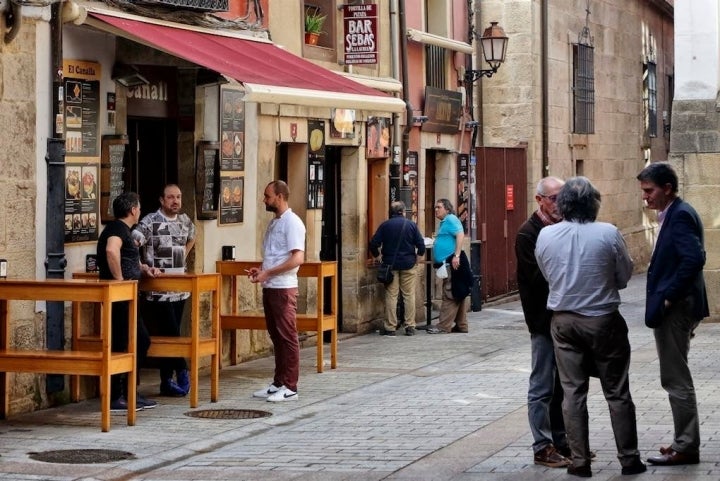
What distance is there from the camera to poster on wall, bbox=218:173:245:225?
1532cm

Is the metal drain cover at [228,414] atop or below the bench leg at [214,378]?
below

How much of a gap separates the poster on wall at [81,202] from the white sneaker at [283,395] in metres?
1.88

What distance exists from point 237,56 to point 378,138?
607cm

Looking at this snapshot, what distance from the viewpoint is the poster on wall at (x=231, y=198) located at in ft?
50.3

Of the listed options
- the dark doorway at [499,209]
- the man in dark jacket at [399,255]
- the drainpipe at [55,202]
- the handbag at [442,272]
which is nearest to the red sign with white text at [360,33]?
the man in dark jacket at [399,255]

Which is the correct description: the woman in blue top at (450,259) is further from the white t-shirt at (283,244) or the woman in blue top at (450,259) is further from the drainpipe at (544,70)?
the drainpipe at (544,70)

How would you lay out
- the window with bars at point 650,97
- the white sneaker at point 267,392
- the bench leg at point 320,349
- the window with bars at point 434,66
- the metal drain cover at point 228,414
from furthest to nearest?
1. the window with bars at point 650,97
2. the window with bars at point 434,66
3. the bench leg at point 320,349
4. the white sneaker at point 267,392
5. the metal drain cover at point 228,414

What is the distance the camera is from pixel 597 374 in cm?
909

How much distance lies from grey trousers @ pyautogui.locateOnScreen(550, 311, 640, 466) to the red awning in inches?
167

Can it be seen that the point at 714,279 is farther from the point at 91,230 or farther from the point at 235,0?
the point at 91,230

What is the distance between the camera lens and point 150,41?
40.4ft

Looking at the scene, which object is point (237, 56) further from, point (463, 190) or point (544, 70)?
point (544, 70)

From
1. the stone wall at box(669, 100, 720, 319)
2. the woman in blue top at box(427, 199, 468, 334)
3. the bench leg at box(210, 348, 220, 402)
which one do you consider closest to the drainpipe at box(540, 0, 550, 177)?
the stone wall at box(669, 100, 720, 319)

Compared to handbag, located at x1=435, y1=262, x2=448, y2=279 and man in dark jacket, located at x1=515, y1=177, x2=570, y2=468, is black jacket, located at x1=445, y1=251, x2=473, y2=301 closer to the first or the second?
handbag, located at x1=435, y1=262, x2=448, y2=279
